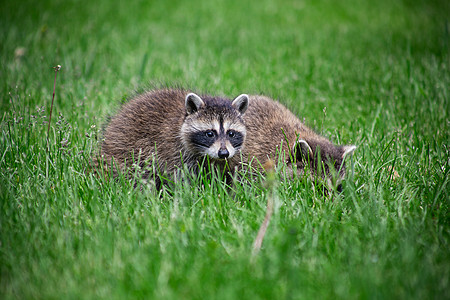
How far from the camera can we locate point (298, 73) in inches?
327

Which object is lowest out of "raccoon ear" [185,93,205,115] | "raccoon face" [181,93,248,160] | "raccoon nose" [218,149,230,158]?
"raccoon nose" [218,149,230,158]

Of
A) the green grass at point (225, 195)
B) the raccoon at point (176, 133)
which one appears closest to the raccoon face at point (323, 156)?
the green grass at point (225, 195)

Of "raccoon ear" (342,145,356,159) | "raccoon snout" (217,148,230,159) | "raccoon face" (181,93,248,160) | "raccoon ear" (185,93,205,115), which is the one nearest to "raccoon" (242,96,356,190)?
"raccoon ear" (342,145,356,159)

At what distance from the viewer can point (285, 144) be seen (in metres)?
5.44

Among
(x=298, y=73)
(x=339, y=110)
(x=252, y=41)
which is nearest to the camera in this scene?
(x=339, y=110)

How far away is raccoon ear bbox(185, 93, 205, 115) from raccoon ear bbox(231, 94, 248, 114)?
1.32 ft

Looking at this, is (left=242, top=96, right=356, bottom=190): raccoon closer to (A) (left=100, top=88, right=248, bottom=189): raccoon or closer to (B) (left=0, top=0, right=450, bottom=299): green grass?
(B) (left=0, top=0, right=450, bottom=299): green grass

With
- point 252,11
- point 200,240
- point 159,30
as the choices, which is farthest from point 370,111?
point 252,11

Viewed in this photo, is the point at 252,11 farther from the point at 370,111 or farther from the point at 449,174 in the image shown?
the point at 449,174

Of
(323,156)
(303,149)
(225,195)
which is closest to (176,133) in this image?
(225,195)

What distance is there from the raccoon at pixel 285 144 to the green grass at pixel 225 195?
0.27 m

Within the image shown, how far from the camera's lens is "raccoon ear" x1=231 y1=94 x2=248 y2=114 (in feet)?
17.0

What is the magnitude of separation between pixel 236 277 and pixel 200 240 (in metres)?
0.60

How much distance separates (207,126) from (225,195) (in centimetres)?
90
